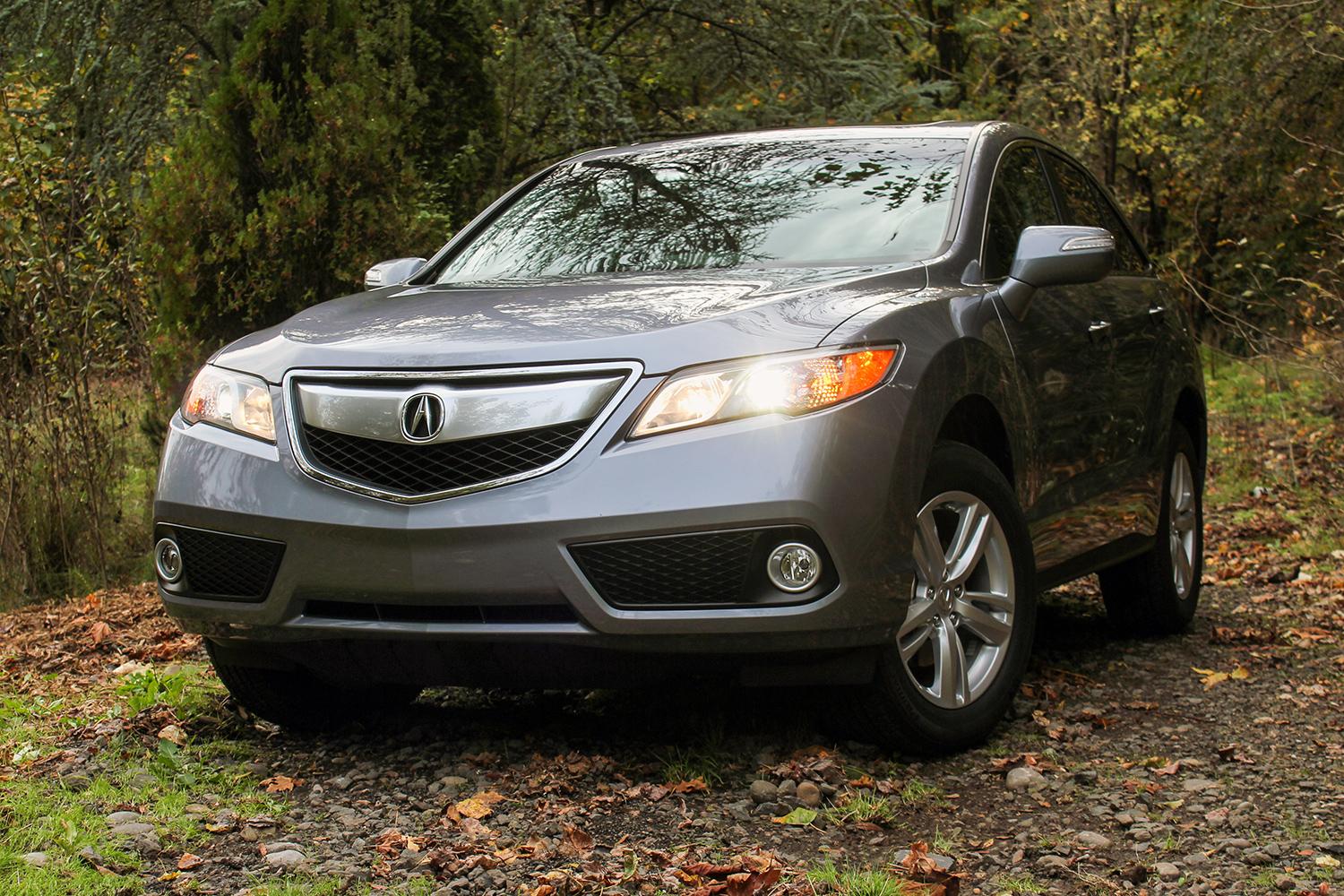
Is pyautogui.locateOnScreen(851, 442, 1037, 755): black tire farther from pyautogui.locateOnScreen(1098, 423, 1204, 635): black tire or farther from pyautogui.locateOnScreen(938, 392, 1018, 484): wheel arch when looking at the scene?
pyautogui.locateOnScreen(1098, 423, 1204, 635): black tire

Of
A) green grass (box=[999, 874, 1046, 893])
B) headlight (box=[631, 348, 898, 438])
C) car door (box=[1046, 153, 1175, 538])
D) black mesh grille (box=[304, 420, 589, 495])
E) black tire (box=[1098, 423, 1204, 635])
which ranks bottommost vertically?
black tire (box=[1098, 423, 1204, 635])

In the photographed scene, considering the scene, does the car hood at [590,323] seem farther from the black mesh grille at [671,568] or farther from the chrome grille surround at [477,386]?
the black mesh grille at [671,568]

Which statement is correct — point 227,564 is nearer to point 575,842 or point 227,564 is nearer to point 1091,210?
point 575,842

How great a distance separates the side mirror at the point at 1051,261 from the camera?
4.63 m

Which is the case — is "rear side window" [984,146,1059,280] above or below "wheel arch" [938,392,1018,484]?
above

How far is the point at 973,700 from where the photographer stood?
4199 millimetres

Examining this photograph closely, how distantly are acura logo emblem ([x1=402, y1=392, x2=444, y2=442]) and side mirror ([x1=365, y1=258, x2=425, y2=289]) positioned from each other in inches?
61.9

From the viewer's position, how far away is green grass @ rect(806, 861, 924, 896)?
3.17m

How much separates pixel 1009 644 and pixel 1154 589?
1.80 meters

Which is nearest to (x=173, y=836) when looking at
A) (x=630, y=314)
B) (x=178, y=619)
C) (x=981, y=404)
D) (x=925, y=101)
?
(x=178, y=619)

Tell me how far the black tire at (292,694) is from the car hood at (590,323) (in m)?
0.81

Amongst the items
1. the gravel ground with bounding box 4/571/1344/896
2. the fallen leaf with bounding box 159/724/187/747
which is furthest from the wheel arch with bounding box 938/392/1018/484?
the fallen leaf with bounding box 159/724/187/747

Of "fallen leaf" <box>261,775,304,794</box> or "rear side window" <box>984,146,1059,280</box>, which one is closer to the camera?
"fallen leaf" <box>261,775,304,794</box>

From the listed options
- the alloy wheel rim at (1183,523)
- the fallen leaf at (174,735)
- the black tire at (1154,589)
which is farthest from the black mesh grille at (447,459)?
the alloy wheel rim at (1183,523)
